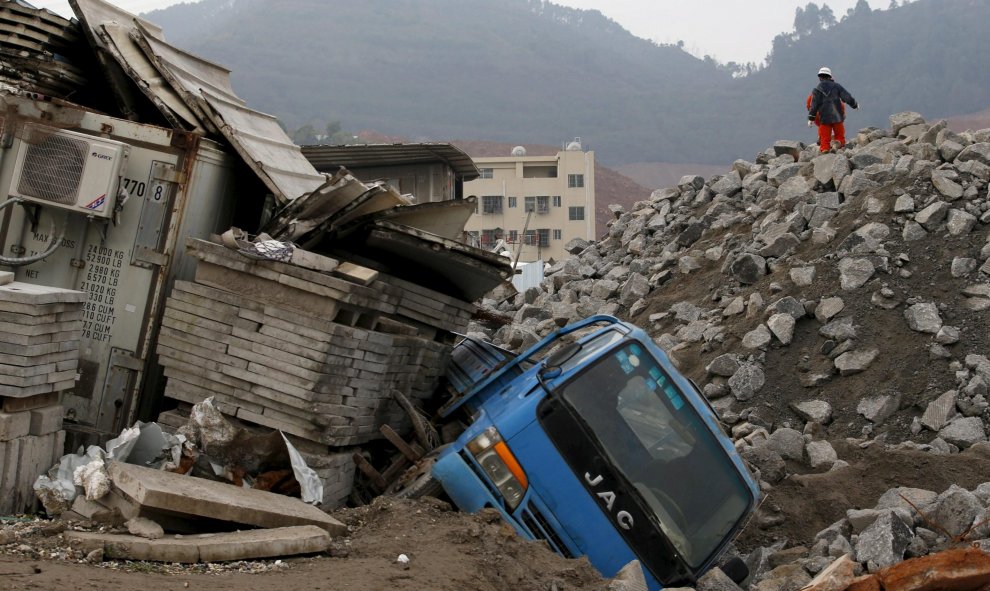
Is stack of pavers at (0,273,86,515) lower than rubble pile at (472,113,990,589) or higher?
lower

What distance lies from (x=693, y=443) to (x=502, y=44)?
556ft

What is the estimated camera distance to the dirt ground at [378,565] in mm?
4180

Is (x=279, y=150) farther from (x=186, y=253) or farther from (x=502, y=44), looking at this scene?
(x=502, y=44)

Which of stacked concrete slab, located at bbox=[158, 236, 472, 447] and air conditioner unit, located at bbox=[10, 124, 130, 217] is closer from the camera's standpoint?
stacked concrete slab, located at bbox=[158, 236, 472, 447]

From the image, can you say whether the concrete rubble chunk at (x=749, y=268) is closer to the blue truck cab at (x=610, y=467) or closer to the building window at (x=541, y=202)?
the blue truck cab at (x=610, y=467)

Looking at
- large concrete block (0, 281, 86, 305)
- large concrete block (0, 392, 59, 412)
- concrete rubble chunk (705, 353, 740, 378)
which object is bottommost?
large concrete block (0, 392, 59, 412)

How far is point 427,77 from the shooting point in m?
153

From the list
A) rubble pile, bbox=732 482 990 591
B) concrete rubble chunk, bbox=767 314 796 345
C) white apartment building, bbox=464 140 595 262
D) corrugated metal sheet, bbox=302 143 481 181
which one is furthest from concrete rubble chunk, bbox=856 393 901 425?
white apartment building, bbox=464 140 595 262

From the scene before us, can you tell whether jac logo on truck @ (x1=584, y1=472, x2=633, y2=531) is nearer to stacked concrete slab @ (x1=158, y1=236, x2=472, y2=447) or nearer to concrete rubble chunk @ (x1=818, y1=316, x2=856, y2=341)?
stacked concrete slab @ (x1=158, y1=236, x2=472, y2=447)

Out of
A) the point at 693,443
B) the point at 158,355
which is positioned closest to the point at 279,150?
the point at 158,355

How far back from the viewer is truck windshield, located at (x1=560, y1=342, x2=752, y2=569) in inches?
238

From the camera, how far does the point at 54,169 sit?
21.9 ft

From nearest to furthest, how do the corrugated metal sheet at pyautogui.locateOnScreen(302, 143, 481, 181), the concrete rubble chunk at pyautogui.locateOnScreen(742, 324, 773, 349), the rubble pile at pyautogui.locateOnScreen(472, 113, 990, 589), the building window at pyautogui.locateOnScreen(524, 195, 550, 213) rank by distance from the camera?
the rubble pile at pyautogui.locateOnScreen(472, 113, 990, 589)
the concrete rubble chunk at pyautogui.locateOnScreen(742, 324, 773, 349)
the corrugated metal sheet at pyautogui.locateOnScreen(302, 143, 481, 181)
the building window at pyautogui.locateOnScreen(524, 195, 550, 213)

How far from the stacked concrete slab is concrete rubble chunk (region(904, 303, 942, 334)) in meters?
6.34
